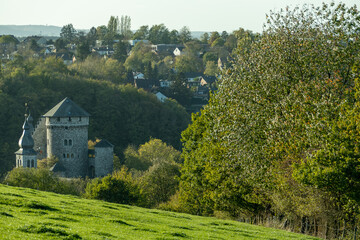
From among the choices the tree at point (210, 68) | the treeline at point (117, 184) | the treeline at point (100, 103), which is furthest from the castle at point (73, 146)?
the tree at point (210, 68)

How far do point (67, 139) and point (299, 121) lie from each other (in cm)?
5983

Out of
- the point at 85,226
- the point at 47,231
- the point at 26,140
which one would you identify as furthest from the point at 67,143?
the point at 47,231

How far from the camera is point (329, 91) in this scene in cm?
2652

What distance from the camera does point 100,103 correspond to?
118m

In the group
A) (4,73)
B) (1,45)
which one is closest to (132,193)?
(4,73)

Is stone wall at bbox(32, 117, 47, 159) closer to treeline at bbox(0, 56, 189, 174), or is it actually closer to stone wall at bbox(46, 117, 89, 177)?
stone wall at bbox(46, 117, 89, 177)

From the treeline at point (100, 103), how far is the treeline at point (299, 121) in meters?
76.6

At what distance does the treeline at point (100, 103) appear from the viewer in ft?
359

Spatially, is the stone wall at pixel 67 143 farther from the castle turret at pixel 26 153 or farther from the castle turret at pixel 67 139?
the castle turret at pixel 26 153

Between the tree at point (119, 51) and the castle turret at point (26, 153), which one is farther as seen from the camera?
the tree at point (119, 51)

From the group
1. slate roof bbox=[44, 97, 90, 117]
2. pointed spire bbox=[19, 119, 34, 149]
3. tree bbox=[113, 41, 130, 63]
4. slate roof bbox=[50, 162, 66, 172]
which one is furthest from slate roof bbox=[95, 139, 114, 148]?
tree bbox=[113, 41, 130, 63]

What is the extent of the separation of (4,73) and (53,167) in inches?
1807

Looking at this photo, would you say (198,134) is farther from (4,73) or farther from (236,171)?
(4,73)

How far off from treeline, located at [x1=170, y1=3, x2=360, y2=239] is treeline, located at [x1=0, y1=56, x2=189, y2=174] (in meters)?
76.6
